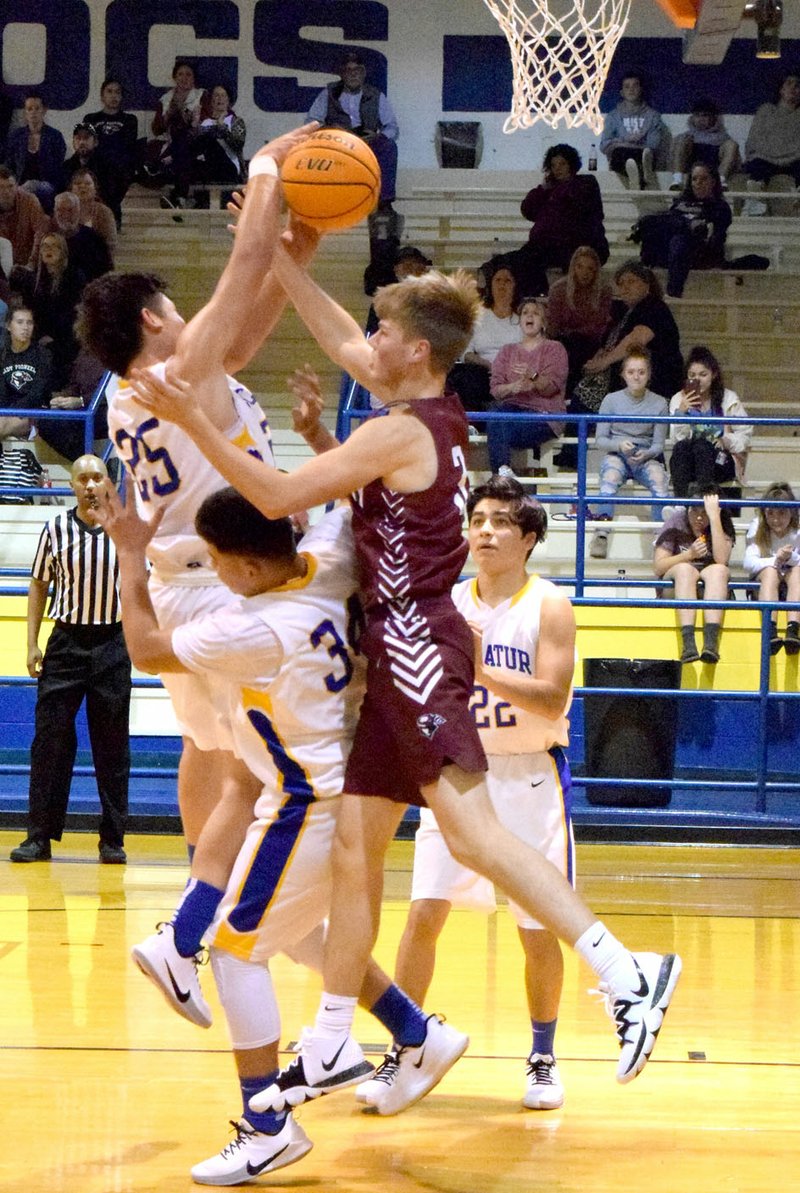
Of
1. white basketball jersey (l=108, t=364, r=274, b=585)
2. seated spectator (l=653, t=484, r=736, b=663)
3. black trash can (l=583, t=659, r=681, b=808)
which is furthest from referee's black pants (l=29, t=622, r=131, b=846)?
white basketball jersey (l=108, t=364, r=274, b=585)

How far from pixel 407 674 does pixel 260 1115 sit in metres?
1.04

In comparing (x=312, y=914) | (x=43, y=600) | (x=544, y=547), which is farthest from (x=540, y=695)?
(x=544, y=547)

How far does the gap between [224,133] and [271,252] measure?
10.7 meters

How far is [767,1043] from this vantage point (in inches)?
188

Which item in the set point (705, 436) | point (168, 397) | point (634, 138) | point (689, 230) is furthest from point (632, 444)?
point (168, 397)

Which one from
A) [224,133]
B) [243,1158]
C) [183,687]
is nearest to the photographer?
[243,1158]

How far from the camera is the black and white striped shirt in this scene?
7500 mm

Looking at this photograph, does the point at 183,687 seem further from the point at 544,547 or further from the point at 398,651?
the point at 544,547

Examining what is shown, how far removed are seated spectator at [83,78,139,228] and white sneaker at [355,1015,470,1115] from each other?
35.9 ft

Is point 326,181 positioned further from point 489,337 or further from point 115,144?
point 115,144

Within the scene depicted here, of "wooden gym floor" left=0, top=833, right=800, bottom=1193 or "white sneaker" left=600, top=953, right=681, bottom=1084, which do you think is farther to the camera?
"wooden gym floor" left=0, top=833, right=800, bottom=1193

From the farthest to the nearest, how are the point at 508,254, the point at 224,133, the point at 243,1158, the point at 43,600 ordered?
the point at 224,133 < the point at 508,254 < the point at 43,600 < the point at 243,1158

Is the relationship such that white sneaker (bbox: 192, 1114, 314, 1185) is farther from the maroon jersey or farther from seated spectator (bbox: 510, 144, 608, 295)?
seated spectator (bbox: 510, 144, 608, 295)

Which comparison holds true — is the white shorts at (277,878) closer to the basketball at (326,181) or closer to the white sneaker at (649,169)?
the basketball at (326,181)
